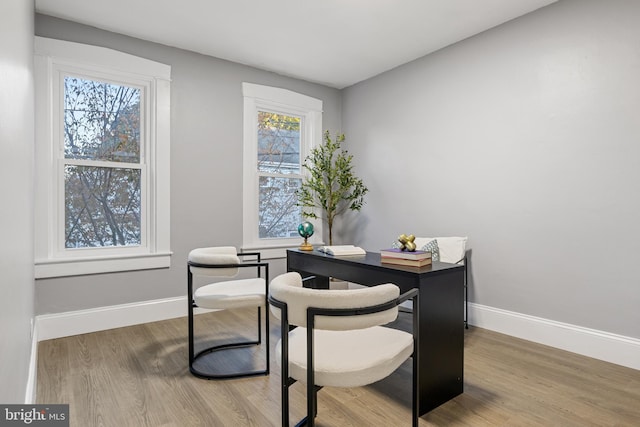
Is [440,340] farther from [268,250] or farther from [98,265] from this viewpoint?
[98,265]

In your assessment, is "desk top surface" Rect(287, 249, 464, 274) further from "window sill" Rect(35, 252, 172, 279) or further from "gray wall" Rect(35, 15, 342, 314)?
"window sill" Rect(35, 252, 172, 279)

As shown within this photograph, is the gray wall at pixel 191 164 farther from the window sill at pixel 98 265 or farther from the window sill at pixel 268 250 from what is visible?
the window sill at pixel 268 250

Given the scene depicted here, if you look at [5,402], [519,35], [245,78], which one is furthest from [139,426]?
[519,35]

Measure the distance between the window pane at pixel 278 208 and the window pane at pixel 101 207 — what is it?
1.34m

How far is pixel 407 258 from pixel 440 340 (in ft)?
1.54

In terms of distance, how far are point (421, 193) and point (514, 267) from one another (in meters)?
1.16

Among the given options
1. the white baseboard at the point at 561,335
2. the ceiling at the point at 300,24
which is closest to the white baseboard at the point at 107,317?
the ceiling at the point at 300,24

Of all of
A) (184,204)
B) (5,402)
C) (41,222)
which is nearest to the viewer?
(5,402)

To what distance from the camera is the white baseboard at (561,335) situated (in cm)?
247

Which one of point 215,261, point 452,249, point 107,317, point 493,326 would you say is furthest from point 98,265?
point 493,326

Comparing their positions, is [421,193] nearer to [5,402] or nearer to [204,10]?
[204,10]

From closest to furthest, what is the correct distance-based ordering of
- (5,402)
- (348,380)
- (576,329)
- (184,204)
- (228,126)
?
1. (5,402)
2. (348,380)
3. (576,329)
4. (184,204)
5. (228,126)

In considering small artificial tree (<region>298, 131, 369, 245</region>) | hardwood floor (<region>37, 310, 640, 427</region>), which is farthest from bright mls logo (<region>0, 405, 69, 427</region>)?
small artificial tree (<region>298, 131, 369, 245</region>)

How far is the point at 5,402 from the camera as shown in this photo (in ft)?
2.96
